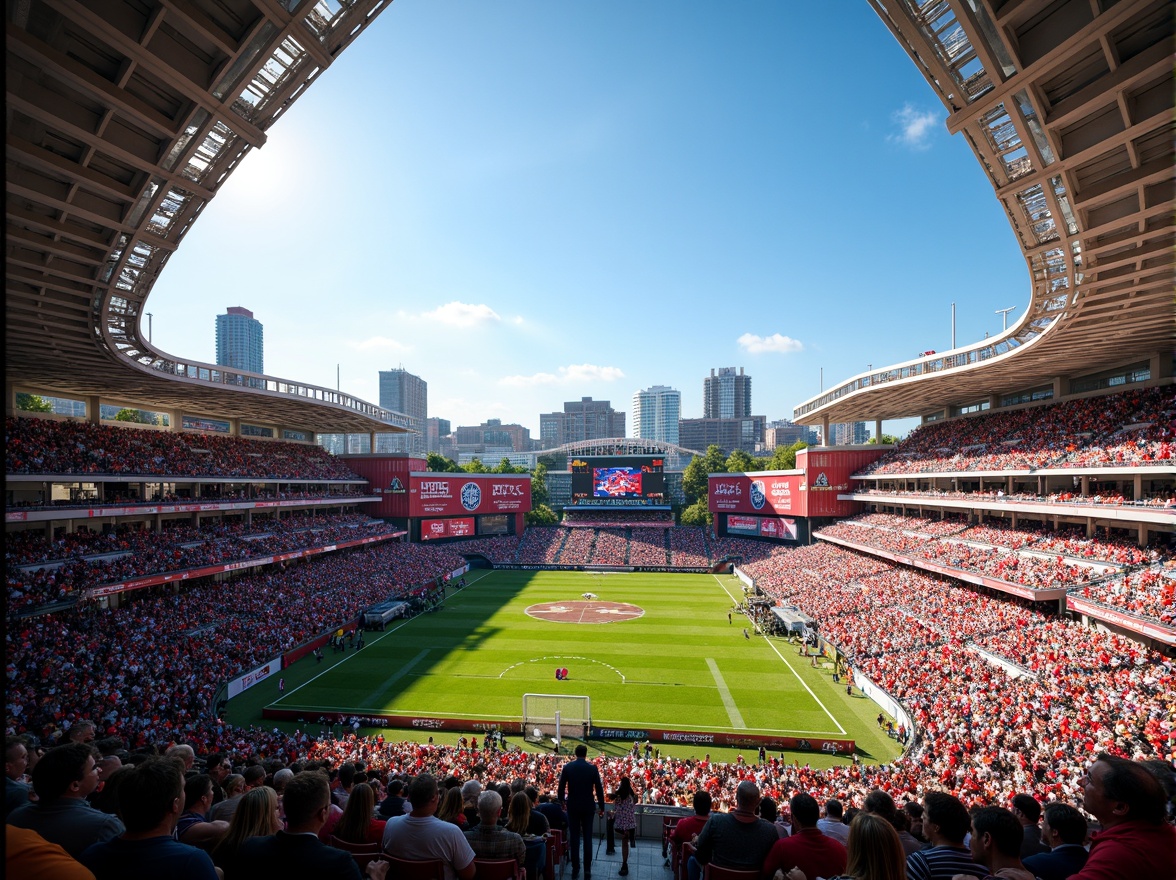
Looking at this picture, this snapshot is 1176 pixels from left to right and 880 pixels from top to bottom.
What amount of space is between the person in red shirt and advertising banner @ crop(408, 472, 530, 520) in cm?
5729

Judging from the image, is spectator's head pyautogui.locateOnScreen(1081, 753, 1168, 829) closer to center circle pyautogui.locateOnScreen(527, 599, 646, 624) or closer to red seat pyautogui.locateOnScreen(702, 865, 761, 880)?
red seat pyautogui.locateOnScreen(702, 865, 761, 880)

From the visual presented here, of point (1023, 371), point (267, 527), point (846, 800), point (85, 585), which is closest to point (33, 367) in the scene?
point (85, 585)

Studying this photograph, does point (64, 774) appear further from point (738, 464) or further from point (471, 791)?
point (738, 464)

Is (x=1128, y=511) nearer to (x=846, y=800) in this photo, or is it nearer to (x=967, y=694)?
(x=967, y=694)

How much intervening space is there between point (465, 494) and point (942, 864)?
6188cm

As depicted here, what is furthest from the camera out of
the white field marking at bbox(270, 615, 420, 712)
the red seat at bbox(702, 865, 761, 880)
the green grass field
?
the white field marking at bbox(270, 615, 420, 712)

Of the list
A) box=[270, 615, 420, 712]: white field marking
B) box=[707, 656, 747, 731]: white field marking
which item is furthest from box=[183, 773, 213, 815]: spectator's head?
box=[707, 656, 747, 731]: white field marking

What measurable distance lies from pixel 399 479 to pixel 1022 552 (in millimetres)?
50699

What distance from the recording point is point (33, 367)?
30062 millimetres

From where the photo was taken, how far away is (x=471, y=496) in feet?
218

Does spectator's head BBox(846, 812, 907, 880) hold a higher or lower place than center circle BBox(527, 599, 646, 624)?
higher

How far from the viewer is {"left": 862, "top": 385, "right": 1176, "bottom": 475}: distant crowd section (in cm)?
2750

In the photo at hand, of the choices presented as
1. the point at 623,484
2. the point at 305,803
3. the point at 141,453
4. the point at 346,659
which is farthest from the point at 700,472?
the point at 305,803

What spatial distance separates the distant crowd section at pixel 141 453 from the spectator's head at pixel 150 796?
850 inches
